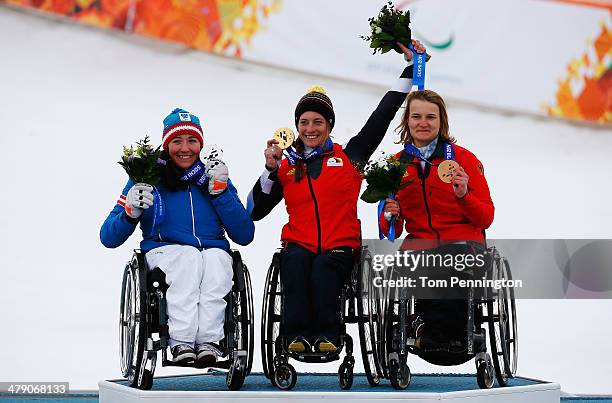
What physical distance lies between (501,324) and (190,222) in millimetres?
1217

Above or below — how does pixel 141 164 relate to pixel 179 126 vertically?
below

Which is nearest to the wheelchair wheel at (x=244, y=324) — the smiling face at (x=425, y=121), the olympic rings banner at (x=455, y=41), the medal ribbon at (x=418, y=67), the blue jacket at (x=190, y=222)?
the blue jacket at (x=190, y=222)

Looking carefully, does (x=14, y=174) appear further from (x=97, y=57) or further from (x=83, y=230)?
(x=97, y=57)

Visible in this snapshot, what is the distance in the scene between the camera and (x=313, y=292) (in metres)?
4.35

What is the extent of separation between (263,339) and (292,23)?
3.72 meters

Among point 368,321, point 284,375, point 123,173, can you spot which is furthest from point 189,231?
point 123,173

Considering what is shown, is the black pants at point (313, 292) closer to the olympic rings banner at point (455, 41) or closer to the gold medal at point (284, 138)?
the gold medal at point (284, 138)

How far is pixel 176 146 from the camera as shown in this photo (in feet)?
15.2

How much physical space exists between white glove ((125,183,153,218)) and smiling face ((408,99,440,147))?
103cm

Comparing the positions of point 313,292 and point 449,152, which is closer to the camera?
point 313,292

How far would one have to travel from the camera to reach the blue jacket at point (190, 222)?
4516mm

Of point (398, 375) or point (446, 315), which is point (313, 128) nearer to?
point (446, 315)

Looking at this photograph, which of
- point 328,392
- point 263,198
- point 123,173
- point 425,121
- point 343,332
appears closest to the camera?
point 328,392

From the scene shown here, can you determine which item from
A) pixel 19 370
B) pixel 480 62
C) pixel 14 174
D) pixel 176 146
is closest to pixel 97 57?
pixel 14 174
